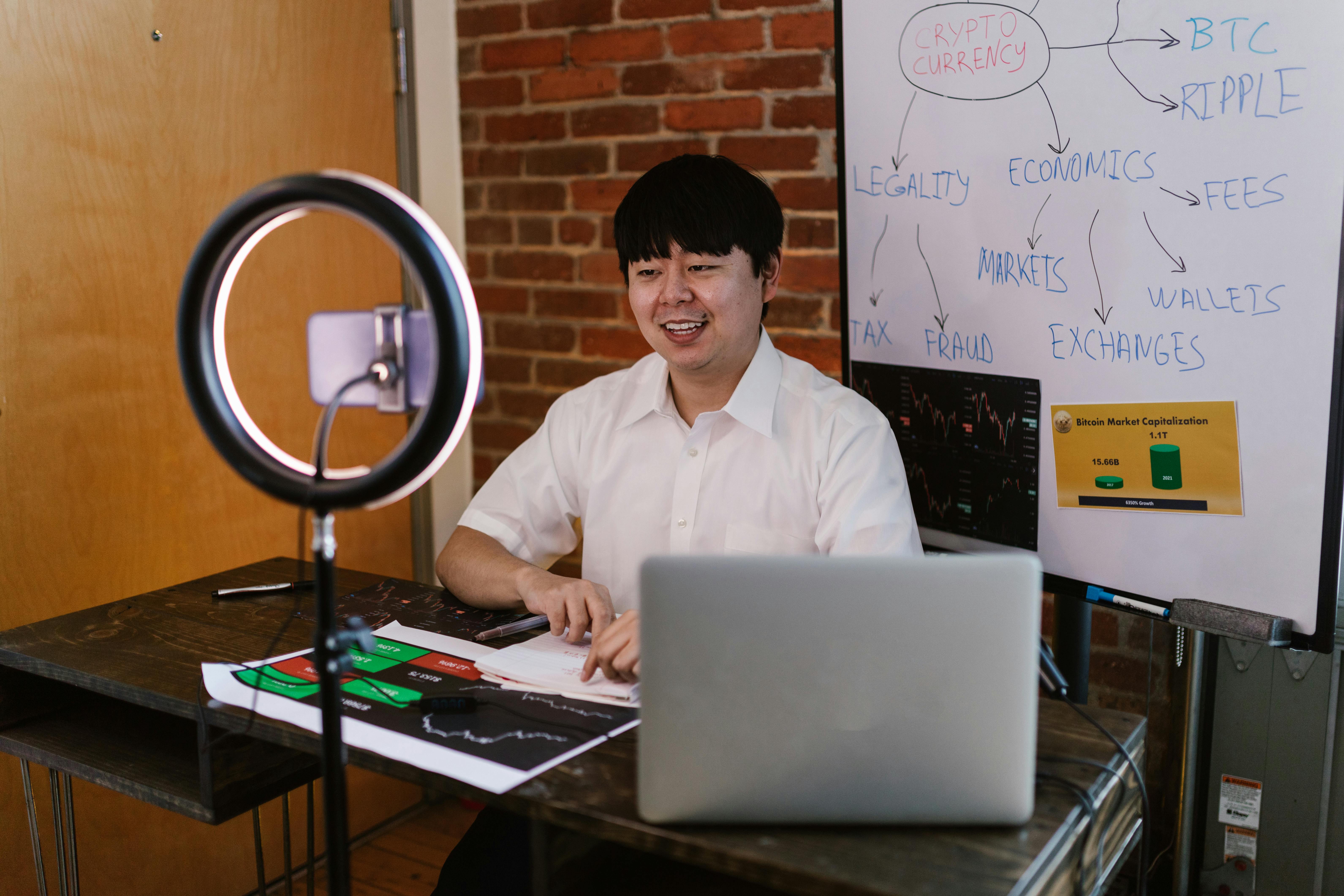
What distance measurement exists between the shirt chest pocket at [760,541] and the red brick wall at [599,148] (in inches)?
25.7

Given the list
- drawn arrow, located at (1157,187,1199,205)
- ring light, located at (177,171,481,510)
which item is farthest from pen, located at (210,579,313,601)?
drawn arrow, located at (1157,187,1199,205)

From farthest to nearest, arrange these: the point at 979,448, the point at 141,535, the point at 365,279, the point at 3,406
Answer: the point at 365,279, the point at 141,535, the point at 3,406, the point at 979,448

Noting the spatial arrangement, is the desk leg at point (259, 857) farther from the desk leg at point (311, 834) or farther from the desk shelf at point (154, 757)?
the desk shelf at point (154, 757)

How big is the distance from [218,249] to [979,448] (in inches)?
46.0

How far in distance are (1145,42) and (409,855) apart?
7.34 ft

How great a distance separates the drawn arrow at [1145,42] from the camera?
134cm

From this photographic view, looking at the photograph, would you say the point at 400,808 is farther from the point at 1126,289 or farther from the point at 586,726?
the point at 1126,289

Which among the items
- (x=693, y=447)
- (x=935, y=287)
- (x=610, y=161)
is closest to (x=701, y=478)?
(x=693, y=447)

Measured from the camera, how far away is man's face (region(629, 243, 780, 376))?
162 centimetres

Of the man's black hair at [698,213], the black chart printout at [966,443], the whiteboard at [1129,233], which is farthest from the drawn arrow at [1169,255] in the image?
the man's black hair at [698,213]

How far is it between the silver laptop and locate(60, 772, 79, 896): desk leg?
99 cm

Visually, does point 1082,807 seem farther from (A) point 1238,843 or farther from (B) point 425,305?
(A) point 1238,843

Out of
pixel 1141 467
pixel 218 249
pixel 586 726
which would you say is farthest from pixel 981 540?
pixel 218 249

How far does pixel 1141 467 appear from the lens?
143 cm
